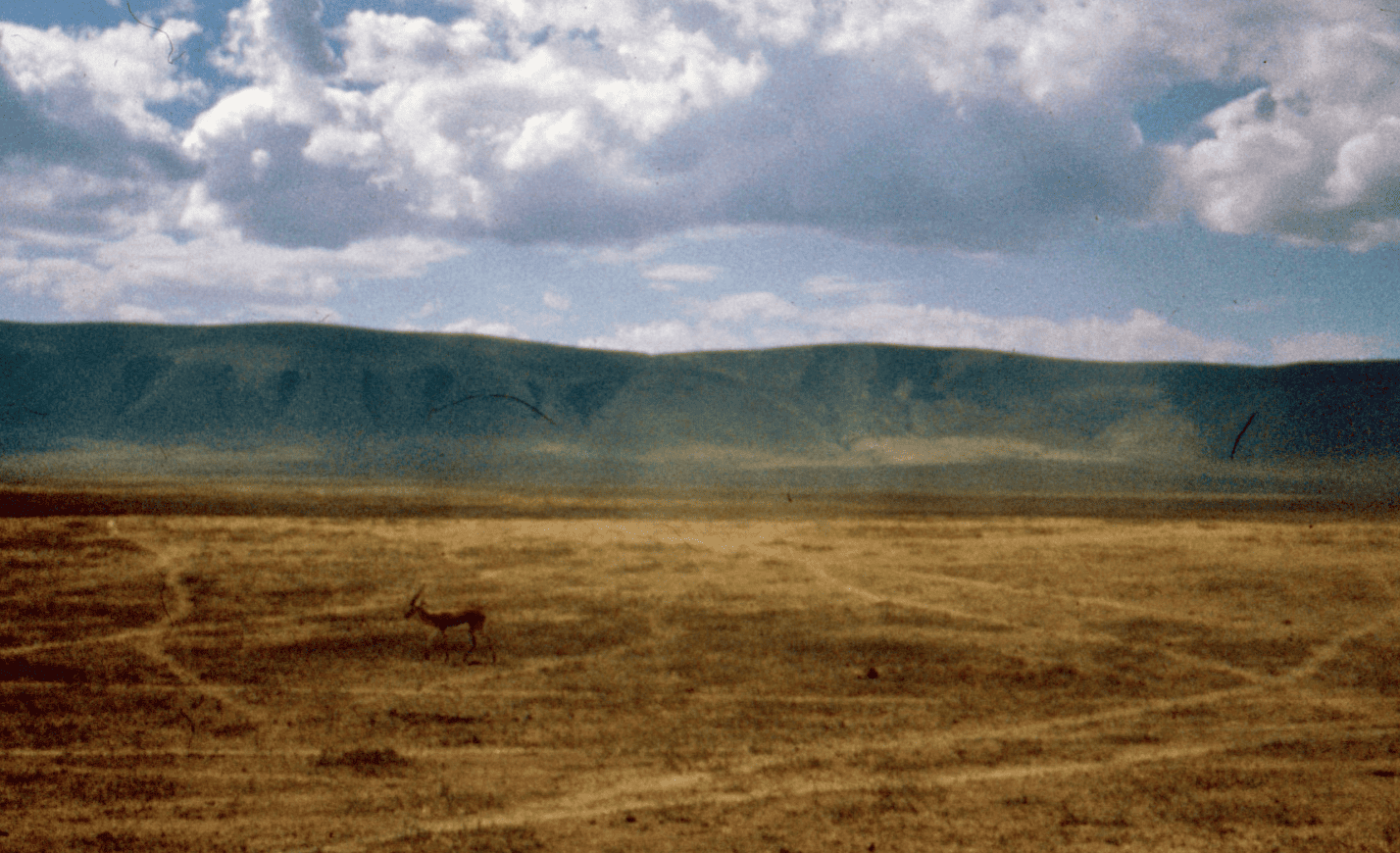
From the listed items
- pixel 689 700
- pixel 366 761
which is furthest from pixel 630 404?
pixel 366 761

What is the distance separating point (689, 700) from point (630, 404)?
339ft

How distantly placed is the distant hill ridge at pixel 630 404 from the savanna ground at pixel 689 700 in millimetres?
60671

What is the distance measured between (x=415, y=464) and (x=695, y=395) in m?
43.5

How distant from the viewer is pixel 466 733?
1101 cm

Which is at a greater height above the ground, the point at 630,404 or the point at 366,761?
the point at 630,404

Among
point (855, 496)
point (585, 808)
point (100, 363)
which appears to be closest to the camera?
point (585, 808)

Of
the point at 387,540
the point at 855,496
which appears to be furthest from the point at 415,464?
the point at 387,540

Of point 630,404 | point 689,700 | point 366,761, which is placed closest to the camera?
point 366,761

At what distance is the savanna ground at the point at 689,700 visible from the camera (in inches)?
333

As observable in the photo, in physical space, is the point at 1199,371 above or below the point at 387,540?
above

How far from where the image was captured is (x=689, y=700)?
41.1 ft

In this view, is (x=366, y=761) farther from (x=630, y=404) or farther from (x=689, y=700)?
(x=630, y=404)

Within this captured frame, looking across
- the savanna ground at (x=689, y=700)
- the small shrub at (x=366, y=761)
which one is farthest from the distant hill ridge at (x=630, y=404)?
the small shrub at (x=366, y=761)

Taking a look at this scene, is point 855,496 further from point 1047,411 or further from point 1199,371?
point 1199,371
